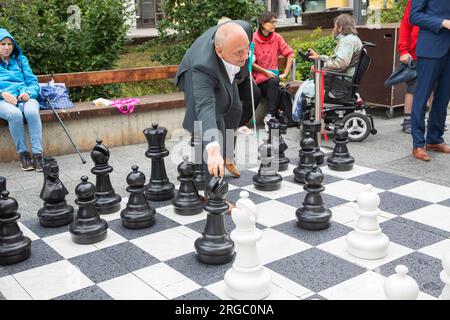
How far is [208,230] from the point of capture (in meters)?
3.02

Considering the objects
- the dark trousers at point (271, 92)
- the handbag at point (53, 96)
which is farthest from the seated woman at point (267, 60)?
the handbag at point (53, 96)

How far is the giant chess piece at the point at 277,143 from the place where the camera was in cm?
455

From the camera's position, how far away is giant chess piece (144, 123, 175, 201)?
3.98 m

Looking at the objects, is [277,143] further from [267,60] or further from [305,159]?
[267,60]

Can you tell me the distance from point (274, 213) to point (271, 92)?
264 centimetres

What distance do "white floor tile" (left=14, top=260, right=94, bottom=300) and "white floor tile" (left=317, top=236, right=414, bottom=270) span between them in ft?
4.44

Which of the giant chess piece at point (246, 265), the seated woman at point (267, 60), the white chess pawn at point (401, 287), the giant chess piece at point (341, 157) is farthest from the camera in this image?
the seated woman at point (267, 60)

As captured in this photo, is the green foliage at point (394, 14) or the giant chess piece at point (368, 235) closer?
the giant chess piece at point (368, 235)

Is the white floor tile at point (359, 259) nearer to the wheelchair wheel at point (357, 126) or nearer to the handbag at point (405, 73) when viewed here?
the wheelchair wheel at point (357, 126)

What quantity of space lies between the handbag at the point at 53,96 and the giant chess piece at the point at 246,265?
3429 mm

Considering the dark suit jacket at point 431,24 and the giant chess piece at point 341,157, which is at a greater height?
the dark suit jacket at point 431,24

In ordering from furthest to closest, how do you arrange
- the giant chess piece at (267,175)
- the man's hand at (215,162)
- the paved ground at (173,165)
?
the paved ground at (173,165), the giant chess piece at (267,175), the man's hand at (215,162)

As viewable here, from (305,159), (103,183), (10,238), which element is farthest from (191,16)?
(10,238)

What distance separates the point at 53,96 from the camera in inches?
217
